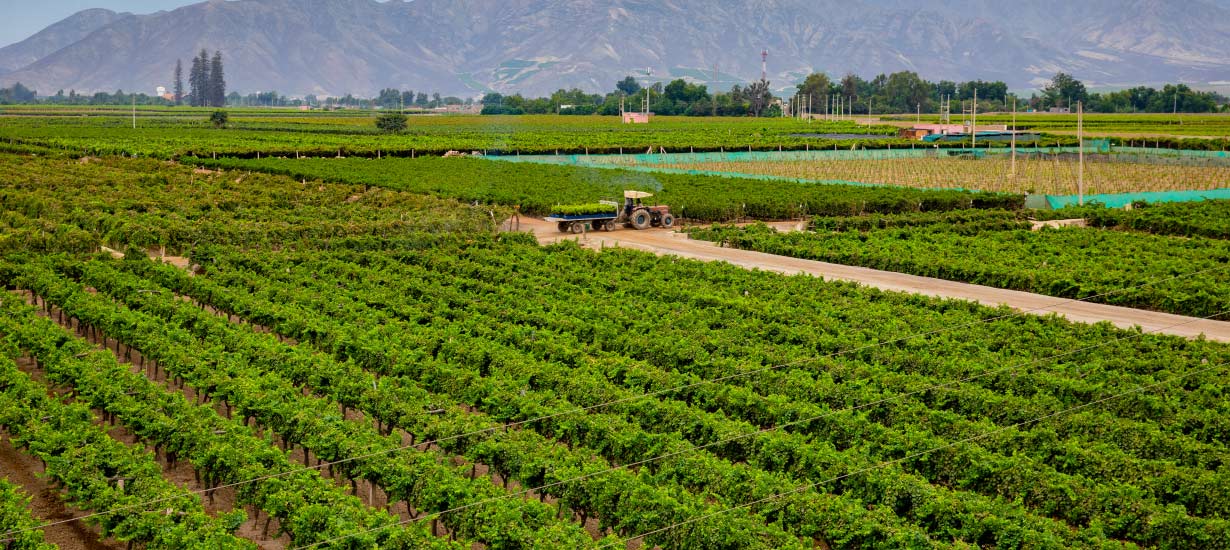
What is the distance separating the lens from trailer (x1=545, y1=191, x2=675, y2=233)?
42.0 meters

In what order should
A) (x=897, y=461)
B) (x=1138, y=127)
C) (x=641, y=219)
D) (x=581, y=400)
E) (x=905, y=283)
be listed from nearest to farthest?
1. (x=897, y=461)
2. (x=581, y=400)
3. (x=905, y=283)
4. (x=641, y=219)
5. (x=1138, y=127)

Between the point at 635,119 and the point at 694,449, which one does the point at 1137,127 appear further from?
the point at 694,449

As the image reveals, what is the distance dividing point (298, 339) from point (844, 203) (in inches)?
1146

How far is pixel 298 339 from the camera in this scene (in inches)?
899

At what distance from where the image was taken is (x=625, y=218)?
143 ft

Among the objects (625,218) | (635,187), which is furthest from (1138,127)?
(625,218)

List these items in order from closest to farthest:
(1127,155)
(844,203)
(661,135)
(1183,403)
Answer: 1. (1183,403)
2. (844,203)
3. (1127,155)
4. (661,135)

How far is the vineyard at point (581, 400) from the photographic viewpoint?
14.3 metres

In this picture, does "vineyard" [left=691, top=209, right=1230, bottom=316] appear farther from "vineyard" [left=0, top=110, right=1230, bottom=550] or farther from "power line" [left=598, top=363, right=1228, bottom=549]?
"power line" [left=598, top=363, right=1228, bottom=549]

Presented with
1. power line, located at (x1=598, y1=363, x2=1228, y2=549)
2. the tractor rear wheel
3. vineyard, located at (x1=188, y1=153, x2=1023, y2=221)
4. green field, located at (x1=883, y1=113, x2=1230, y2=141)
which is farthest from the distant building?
power line, located at (x1=598, y1=363, x2=1228, y2=549)

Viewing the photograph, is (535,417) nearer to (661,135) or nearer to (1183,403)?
(1183,403)

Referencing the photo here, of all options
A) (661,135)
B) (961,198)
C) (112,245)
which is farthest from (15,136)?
(961,198)

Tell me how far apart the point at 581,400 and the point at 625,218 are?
25329 millimetres

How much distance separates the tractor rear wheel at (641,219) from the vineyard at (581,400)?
7791mm
